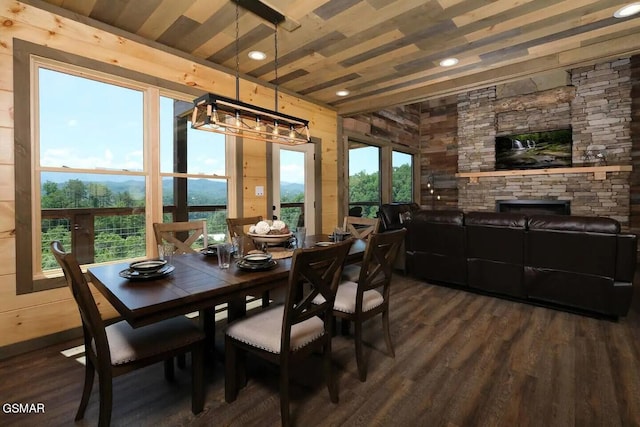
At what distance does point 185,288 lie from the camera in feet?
5.35

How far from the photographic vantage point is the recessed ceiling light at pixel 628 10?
251 cm

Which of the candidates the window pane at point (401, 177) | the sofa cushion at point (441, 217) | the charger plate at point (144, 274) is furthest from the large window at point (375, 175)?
the charger plate at point (144, 274)

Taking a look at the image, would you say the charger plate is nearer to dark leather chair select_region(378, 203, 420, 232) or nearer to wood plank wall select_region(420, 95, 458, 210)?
dark leather chair select_region(378, 203, 420, 232)

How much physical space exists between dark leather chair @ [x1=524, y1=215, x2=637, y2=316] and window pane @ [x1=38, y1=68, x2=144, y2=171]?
4199 mm

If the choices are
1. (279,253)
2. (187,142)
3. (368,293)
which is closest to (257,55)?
(187,142)

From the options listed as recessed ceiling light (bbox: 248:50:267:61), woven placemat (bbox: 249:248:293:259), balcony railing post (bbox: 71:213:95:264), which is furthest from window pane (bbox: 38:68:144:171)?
woven placemat (bbox: 249:248:293:259)

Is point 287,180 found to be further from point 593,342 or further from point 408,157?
point 408,157

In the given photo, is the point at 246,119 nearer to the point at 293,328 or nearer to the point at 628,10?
the point at 293,328

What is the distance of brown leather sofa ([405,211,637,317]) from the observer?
2854 mm

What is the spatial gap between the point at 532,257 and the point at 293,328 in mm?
2822

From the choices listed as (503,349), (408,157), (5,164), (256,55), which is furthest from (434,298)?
(408,157)

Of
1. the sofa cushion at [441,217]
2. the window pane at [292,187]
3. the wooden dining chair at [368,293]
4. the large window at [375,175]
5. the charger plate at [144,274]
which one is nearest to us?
the charger plate at [144,274]

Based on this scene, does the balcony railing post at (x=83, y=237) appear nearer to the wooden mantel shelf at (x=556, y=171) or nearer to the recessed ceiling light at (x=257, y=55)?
the recessed ceiling light at (x=257, y=55)

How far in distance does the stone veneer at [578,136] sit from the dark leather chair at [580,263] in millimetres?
3786
